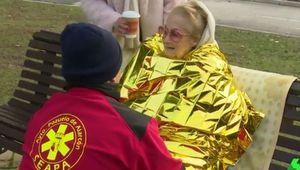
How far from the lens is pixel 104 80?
2.42 meters

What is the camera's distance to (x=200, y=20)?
160 inches

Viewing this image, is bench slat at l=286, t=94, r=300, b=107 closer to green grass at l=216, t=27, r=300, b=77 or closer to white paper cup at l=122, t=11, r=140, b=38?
white paper cup at l=122, t=11, r=140, b=38

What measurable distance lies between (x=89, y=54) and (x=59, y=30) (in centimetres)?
847

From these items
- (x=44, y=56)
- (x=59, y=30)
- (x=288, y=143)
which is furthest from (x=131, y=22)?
(x=59, y=30)

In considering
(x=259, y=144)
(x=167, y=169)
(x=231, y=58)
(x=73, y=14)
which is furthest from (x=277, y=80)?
(x=73, y=14)

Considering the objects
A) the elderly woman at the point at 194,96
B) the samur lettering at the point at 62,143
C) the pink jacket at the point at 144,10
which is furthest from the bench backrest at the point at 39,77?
the samur lettering at the point at 62,143

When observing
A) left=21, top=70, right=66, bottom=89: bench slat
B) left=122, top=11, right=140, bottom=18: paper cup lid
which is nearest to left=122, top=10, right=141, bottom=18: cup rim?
left=122, top=11, right=140, bottom=18: paper cup lid

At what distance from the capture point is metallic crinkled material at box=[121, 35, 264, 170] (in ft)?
12.4

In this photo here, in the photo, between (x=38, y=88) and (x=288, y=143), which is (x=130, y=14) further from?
(x=38, y=88)

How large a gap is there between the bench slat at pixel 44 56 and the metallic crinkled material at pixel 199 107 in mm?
1174

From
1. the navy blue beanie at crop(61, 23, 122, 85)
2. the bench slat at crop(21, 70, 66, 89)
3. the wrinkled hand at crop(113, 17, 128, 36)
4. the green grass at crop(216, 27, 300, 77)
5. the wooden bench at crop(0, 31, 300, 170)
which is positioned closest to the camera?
the navy blue beanie at crop(61, 23, 122, 85)

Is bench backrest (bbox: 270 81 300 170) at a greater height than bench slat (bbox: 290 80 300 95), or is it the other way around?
bench slat (bbox: 290 80 300 95)

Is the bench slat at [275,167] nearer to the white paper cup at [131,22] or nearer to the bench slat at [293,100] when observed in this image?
the bench slat at [293,100]

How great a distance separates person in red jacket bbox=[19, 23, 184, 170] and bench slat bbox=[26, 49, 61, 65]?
2.69 m
